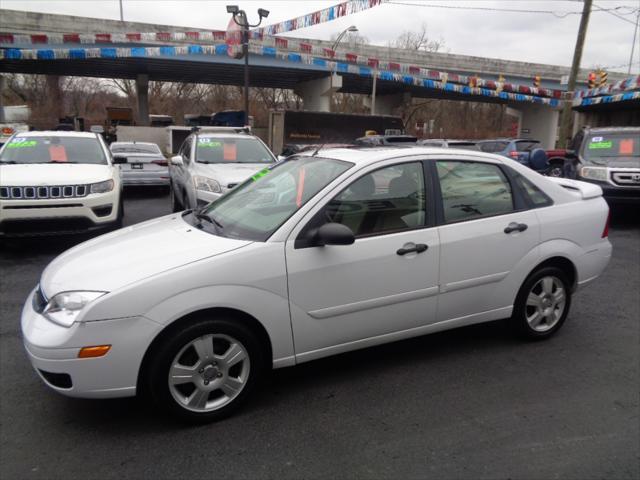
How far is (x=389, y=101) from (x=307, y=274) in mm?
46264

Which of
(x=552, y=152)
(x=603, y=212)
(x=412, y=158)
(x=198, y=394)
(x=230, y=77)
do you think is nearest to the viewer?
(x=198, y=394)

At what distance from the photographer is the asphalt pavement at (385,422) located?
2576 mm

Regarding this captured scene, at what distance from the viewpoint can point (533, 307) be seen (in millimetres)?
4066

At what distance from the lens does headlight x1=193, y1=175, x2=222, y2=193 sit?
7507 millimetres

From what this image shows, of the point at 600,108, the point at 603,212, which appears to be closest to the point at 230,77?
the point at 600,108

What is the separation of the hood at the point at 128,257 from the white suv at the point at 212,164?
4.12m

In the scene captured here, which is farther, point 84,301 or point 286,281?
point 286,281

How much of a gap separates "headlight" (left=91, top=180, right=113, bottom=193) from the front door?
4.78 metres

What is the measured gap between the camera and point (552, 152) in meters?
16.0

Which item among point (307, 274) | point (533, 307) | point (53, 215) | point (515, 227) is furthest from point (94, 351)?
point (53, 215)

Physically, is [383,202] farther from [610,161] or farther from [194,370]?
[610,161]

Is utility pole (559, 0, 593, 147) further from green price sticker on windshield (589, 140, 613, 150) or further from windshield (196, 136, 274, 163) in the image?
windshield (196, 136, 274, 163)

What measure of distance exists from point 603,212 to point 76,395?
4308 mm

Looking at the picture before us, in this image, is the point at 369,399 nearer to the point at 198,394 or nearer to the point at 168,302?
the point at 198,394
